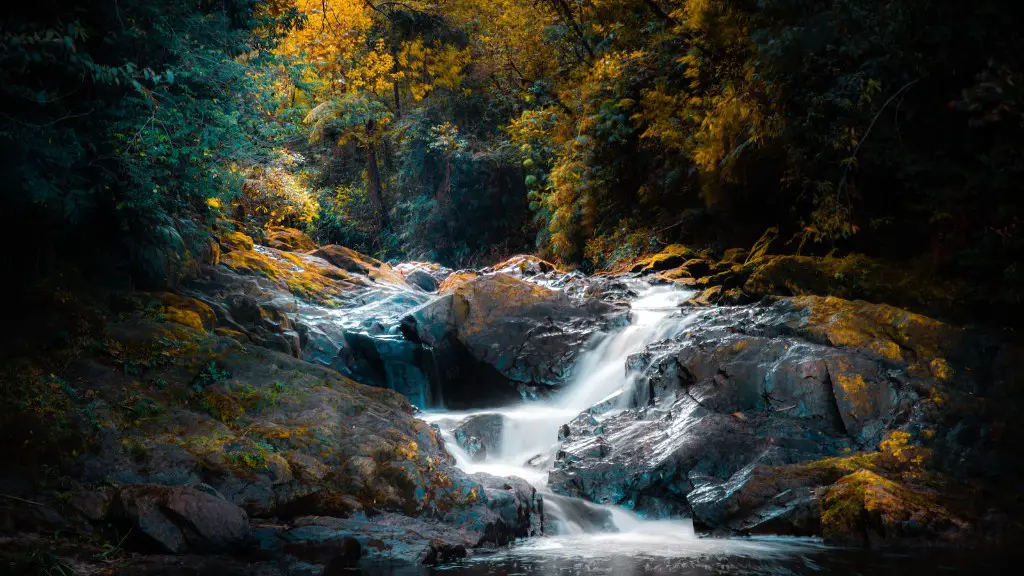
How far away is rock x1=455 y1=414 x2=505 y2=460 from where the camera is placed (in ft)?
31.2

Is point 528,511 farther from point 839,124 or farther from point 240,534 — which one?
point 839,124

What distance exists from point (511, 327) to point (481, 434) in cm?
257

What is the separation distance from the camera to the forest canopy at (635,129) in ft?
21.8

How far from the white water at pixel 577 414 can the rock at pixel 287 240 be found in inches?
310

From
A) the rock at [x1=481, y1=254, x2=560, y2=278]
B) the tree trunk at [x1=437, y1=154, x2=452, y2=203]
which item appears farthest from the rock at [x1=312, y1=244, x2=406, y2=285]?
the tree trunk at [x1=437, y1=154, x2=452, y2=203]

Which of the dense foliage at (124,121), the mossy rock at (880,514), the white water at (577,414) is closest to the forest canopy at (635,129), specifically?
the dense foliage at (124,121)

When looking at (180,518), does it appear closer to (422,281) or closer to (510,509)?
(510,509)

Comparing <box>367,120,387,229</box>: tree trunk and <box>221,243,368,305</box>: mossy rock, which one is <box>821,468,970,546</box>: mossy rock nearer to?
<box>221,243,368,305</box>: mossy rock

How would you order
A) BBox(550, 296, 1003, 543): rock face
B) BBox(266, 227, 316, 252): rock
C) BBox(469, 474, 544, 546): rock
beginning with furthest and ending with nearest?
BBox(266, 227, 316, 252): rock
BBox(469, 474, 544, 546): rock
BBox(550, 296, 1003, 543): rock face

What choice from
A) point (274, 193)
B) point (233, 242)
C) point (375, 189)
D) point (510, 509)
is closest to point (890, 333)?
point (510, 509)

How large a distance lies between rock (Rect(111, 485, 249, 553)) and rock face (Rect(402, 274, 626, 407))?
6640 millimetres

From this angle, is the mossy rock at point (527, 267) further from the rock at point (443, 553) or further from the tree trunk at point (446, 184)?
the rock at point (443, 553)

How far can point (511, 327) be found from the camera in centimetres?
1181


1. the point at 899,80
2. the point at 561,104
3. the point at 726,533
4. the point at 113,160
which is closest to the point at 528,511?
→ the point at 726,533
